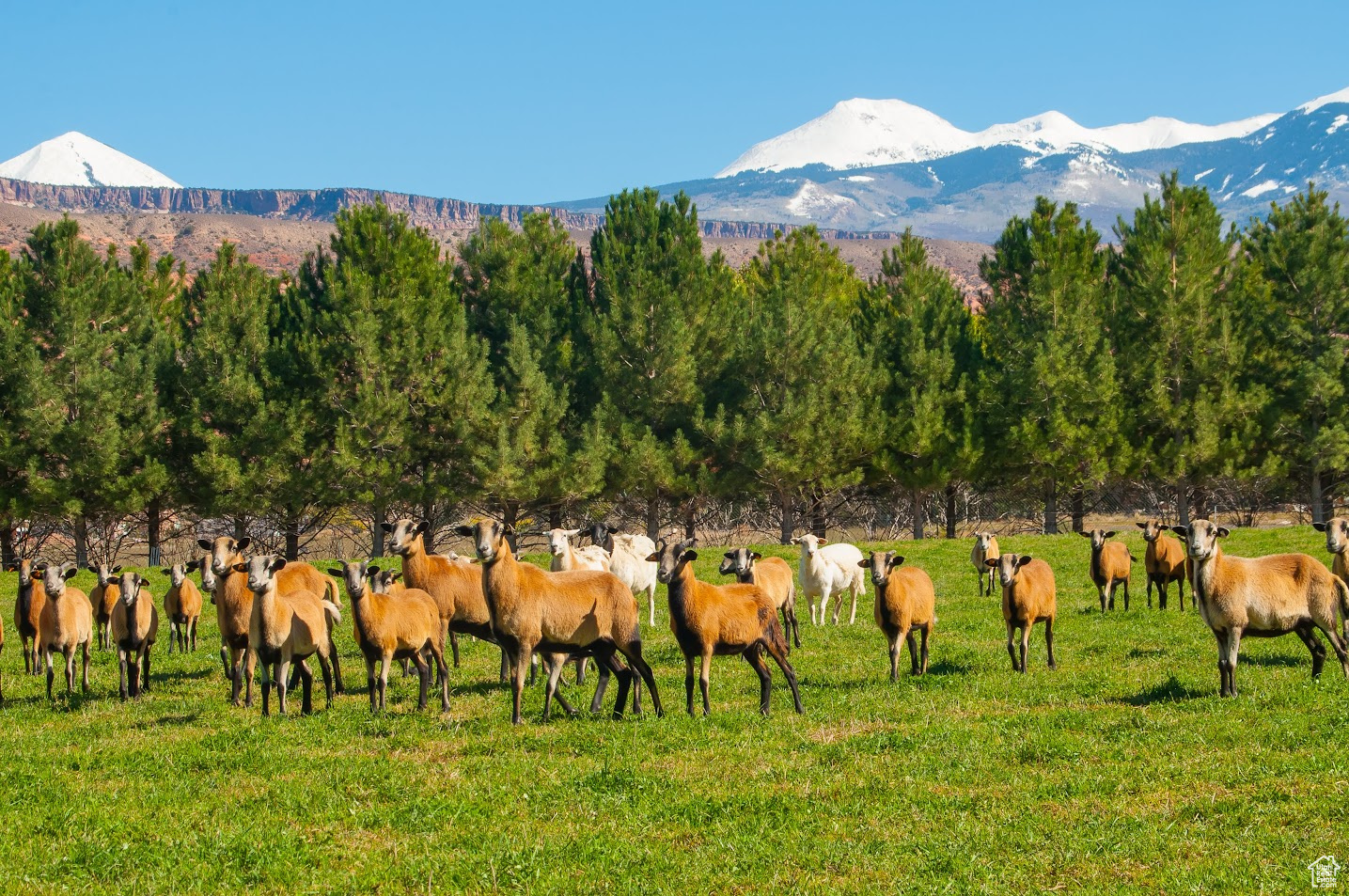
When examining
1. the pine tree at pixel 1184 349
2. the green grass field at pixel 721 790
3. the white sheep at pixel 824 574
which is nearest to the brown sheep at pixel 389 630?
the green grass field at pixel 721 790

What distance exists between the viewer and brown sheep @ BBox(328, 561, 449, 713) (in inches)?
541

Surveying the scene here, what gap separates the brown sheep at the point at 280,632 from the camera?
1348cm

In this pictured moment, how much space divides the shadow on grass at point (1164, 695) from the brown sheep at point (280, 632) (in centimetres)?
964

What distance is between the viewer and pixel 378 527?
139 ft

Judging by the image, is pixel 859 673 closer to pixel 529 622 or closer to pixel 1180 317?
pixel 529 622

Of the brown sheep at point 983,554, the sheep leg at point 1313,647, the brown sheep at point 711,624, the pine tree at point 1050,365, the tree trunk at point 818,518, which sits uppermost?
the pine tree at point 1050,365

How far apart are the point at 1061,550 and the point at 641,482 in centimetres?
1632

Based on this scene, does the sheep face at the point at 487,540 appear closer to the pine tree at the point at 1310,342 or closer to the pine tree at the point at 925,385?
the pine tree at the point at 925,385

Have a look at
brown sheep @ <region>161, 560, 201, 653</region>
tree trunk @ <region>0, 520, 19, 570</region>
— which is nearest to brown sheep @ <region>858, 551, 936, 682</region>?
brown sheep @ <region>161, 560, 201, 653</region>

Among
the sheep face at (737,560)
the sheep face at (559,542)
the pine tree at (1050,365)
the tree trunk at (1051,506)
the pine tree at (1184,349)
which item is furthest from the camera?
the tree trunk at (1051,506)

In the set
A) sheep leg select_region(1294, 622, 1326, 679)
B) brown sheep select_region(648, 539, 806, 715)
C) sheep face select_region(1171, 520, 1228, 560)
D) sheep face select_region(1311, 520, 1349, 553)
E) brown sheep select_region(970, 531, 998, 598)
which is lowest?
brown sheep select_region(970, 531, 998, 598)

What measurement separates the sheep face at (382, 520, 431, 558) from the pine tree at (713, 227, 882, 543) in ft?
88.5

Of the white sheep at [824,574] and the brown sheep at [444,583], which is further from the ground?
the brown sheep at [444,583]

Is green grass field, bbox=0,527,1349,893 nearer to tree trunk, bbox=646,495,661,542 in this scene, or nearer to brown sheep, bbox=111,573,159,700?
brown sheep, bbox=111,573,159,700
